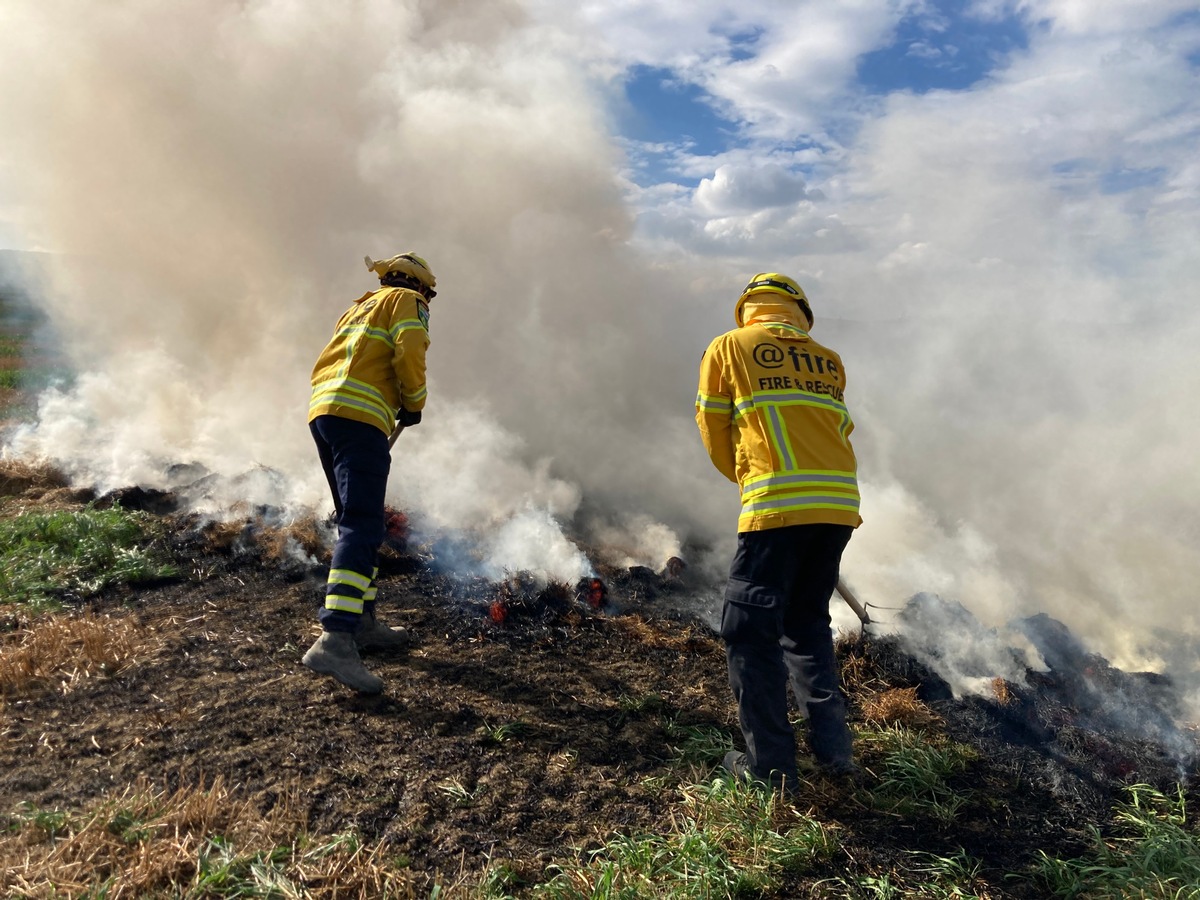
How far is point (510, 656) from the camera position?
4.49m

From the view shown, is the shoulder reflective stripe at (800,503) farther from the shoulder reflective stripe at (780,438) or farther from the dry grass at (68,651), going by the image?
the dry grass at (68,651)

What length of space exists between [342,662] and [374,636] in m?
0.65

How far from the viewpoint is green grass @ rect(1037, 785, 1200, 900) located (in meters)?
2.55

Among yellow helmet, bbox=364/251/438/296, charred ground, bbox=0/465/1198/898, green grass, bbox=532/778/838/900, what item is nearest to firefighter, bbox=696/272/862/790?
green grass, bbox=532/778/838/900

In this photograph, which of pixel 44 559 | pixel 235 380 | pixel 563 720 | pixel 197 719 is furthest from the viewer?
pixel 235 380

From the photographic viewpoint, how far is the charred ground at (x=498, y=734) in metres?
2.85

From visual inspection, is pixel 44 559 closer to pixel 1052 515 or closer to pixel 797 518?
pixel 797 518

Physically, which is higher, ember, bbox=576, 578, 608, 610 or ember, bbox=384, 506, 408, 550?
ember, bbox=384, 506, 408, 550

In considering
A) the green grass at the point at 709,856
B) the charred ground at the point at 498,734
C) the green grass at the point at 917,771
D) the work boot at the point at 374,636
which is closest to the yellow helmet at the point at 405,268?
the work boot at the point at 374,636

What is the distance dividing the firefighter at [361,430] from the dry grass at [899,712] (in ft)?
8.41

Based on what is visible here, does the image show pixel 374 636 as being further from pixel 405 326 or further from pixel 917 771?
pixel 917 771

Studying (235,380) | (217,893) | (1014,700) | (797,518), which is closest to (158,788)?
(217,893)

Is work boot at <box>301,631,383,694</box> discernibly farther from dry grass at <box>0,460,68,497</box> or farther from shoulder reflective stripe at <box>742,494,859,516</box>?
dry grass at <box>0,460,68,497</box>

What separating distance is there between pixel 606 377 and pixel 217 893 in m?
8.92
